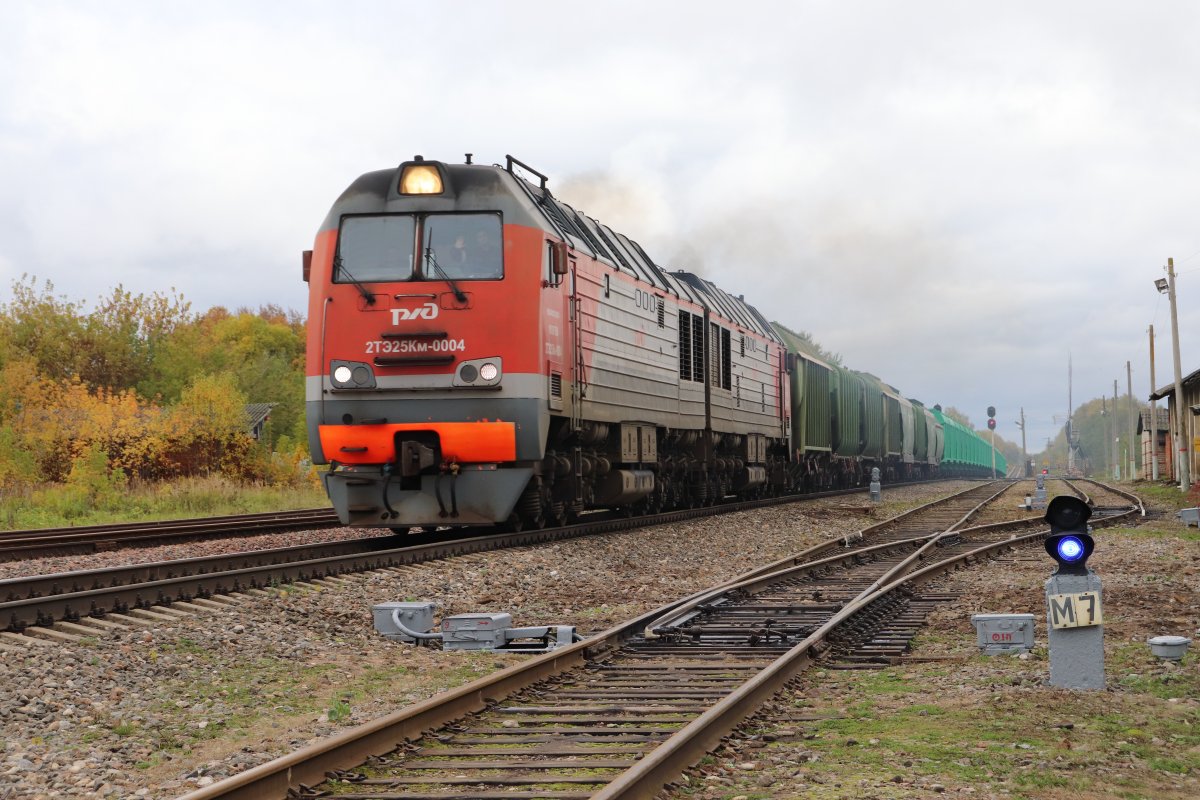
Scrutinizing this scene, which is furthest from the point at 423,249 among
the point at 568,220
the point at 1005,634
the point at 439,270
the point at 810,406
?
the point at 810,406

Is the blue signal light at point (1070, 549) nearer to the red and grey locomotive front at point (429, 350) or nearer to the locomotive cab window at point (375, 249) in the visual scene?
the red and grey locomotive front at point (429, 350)

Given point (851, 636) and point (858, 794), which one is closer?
point (858, 794)

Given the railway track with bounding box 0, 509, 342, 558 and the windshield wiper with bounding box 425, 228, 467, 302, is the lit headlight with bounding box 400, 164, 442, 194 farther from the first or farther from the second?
the railway track with bounding box 0, 509, 342, 558

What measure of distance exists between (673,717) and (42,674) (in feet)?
10.8

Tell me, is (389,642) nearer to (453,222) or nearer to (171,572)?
(171,572)

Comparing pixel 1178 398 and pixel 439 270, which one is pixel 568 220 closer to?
pixel 439 270

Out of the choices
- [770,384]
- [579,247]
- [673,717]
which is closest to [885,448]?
[770,384]

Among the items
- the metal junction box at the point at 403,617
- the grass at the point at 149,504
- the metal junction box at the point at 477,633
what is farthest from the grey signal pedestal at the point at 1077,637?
the grass at the point at 149,504

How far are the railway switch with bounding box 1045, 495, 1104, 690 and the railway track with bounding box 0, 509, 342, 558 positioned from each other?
9.86 meters

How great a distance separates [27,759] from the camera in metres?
5.02

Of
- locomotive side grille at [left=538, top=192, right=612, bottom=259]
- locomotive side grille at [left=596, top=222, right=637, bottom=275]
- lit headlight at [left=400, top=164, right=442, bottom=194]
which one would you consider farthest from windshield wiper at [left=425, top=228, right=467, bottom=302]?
locomotive side grille at [left=596, top=222, right=637, bottom=275]

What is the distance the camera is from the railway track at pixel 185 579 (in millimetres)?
7934

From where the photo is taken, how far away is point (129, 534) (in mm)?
15281

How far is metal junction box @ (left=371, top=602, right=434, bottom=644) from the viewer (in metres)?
8.45
